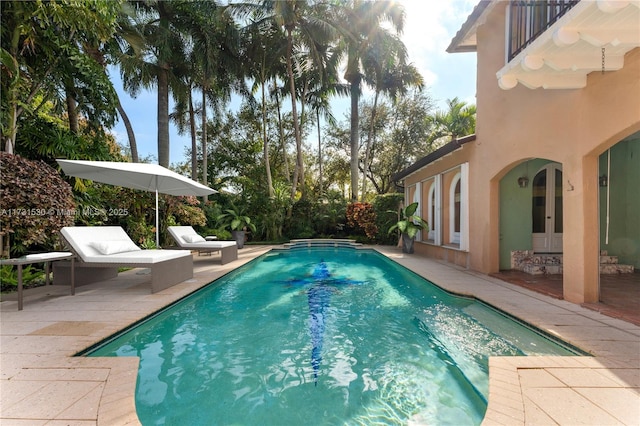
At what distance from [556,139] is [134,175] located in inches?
372

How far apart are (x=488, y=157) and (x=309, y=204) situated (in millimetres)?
11644

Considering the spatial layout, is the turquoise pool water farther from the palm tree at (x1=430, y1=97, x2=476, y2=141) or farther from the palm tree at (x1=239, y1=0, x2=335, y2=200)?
the palm tree at (x1=430, y1=97, x2=476, y2=141)

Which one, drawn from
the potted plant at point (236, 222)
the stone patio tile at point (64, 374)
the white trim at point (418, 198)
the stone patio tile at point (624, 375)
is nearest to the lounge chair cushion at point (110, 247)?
the stone patio tile at point (64, 374)

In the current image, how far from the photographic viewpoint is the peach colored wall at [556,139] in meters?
4.33

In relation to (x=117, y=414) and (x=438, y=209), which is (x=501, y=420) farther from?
(x=438, y=209)

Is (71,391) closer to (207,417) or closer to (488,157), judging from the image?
(207,417)

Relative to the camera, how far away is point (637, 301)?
483cm

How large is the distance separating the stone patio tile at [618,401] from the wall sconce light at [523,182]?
6.58m

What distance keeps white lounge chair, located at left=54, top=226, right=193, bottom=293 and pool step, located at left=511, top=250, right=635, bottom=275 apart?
340 inches

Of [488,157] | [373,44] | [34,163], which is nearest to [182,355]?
[34,163]

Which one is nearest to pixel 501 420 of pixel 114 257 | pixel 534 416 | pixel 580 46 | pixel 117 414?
pixel 534 416

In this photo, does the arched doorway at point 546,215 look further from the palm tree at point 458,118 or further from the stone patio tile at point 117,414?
the palm tree at point 458,118

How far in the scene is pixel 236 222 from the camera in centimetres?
1507

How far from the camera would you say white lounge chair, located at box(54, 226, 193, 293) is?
573 centimetres
